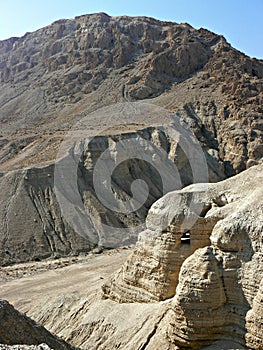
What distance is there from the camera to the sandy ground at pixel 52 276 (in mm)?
27562

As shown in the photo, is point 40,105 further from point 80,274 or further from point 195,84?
point 80,274

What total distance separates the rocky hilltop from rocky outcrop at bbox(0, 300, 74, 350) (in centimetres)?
2864

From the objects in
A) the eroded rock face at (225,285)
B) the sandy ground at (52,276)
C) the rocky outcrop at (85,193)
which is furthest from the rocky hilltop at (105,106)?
the eroded rock face at (225,285)

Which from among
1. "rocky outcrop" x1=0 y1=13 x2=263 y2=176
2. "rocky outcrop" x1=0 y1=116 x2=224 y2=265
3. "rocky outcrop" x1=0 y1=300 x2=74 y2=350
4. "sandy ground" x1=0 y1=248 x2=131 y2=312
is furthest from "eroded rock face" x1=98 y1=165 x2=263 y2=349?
"rocky outcrop" x1=0 y1=13 x2=263 y2=176

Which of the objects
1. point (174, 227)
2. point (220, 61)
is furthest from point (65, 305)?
point (220, 61)

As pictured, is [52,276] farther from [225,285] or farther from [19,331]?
[225,285]

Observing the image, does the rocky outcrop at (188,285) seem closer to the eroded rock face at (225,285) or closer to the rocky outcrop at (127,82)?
the eroded rock face at (225,285)

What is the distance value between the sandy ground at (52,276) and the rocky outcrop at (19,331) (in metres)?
11.6

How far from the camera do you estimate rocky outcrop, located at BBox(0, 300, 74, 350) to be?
1209cm

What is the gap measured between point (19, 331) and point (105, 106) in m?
74.0

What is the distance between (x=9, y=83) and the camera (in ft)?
374

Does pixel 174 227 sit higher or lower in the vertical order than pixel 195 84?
lower

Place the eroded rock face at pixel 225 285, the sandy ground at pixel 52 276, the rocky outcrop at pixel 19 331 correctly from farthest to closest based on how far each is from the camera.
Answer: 1. the sandy ground at pixel 52 276
2. the eroded rock face at pixel 225 285
3. the rocky outcrop at pixel 19 331

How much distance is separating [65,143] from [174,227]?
4417cm
